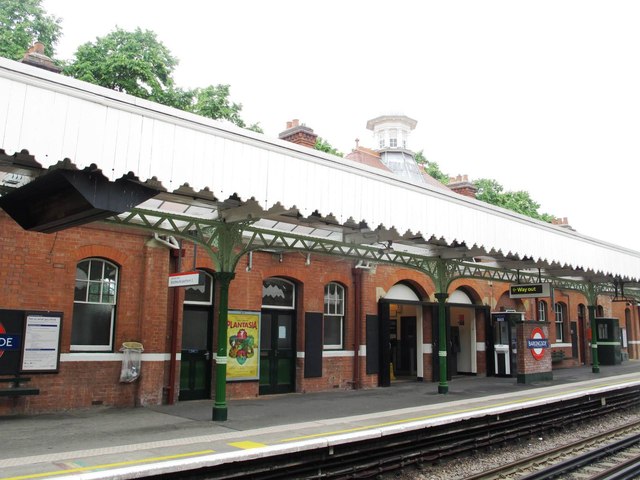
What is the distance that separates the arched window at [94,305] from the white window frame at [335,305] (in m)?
5.97

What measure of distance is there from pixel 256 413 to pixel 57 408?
3687 mm

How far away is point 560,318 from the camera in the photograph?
25219 mm

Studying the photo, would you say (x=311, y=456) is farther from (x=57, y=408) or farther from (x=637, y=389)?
(x=637, y=389)

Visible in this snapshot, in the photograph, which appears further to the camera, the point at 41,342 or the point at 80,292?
the point at 80,292

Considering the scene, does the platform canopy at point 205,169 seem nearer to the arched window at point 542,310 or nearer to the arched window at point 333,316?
the arched window at point 333,316

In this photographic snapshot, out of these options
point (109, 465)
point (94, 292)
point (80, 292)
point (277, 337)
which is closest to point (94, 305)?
point (94, 292)

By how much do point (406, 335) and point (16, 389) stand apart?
13064mm

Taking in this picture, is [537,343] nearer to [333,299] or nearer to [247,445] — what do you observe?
[333,299]

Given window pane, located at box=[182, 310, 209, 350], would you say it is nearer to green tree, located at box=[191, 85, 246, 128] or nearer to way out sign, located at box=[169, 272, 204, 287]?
way out sign, located at box=[169, 272, 204, 287]

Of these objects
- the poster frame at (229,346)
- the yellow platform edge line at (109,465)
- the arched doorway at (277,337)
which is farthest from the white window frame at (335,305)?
the yellow platform edge line at (109,465)

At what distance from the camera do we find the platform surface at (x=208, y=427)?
6625 millimetres

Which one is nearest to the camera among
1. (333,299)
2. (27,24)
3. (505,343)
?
(333,299)

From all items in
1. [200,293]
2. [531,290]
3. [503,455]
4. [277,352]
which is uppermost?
[531,290]

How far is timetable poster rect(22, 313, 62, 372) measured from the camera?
33.2ft
